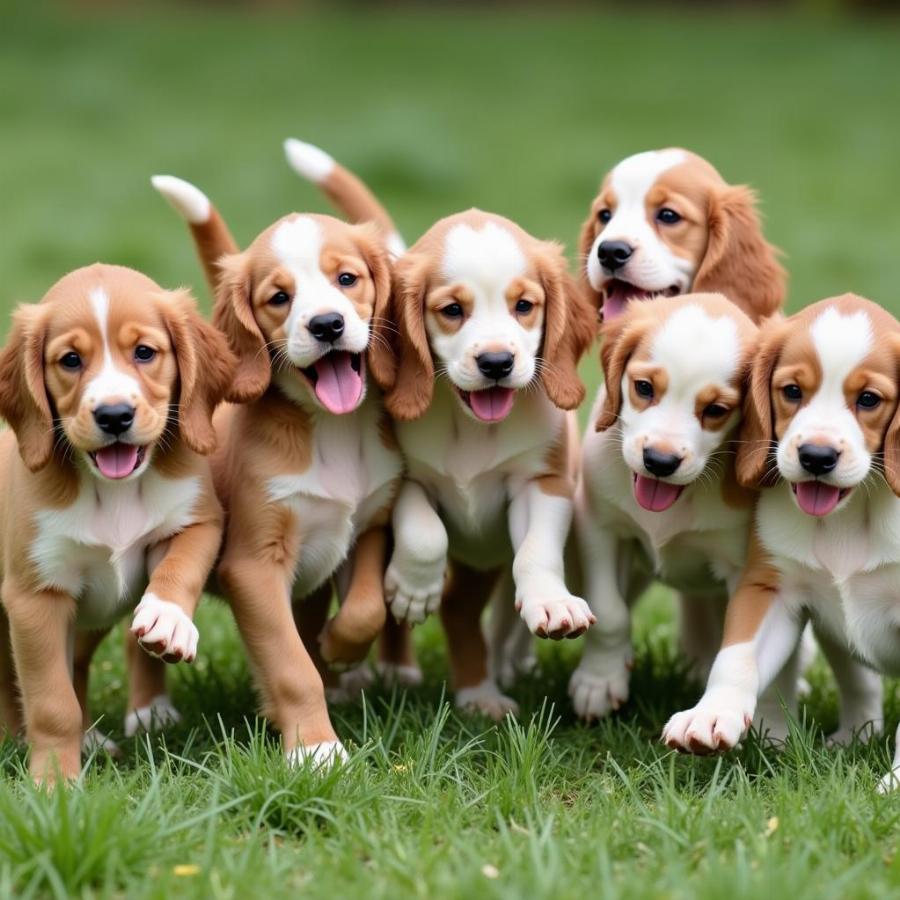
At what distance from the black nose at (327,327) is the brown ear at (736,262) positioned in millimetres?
1509

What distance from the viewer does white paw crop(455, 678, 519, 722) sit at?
231 inches

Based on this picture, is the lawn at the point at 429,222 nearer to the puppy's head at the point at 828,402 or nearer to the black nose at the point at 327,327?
the puppy's head at the point at 828,402

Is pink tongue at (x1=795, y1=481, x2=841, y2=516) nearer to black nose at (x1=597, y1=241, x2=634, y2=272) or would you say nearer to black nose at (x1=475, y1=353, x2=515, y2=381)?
black nose at (x1=475, y1=353, x2=515, y2=381)

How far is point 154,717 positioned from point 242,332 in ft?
4.54

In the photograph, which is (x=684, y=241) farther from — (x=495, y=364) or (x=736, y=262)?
(x=495, y=364)

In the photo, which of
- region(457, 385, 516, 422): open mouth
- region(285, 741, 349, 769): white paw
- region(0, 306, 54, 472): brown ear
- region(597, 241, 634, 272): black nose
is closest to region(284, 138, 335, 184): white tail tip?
region(597, 241, 634, 272): black nose

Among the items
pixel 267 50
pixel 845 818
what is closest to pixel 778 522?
pixel 845 818

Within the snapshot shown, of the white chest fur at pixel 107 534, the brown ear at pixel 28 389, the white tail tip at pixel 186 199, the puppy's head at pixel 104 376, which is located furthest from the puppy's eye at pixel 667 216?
the brown ear at pixel 28 389

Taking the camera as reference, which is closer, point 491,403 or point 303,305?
point 303,305

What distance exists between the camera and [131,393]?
479 centimetres

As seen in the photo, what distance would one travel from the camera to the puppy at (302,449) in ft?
16.8

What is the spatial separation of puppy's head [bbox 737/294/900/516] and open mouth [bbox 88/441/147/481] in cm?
194

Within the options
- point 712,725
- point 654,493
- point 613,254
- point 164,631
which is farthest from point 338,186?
point 712,725

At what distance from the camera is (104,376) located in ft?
15.8
